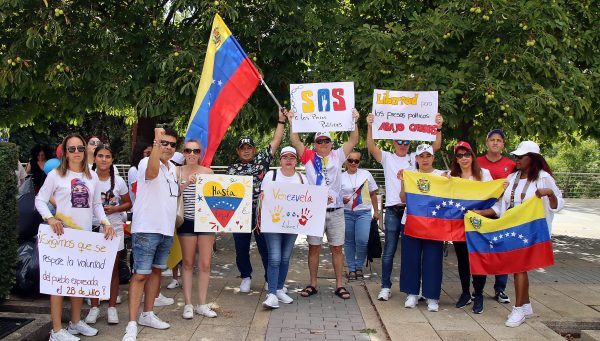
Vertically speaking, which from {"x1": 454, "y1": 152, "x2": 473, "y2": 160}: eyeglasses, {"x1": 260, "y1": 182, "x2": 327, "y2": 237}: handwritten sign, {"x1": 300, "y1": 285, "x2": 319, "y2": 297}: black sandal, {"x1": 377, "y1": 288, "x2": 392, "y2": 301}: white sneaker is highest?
{"x1": 454, "y1": 152, "x2": 473, "y2": 160}: eyeglasses

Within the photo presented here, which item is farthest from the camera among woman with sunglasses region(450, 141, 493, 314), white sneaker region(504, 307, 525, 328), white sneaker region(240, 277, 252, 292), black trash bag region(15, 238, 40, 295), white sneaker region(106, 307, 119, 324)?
white sneaker region(240, 277, 252, 292)

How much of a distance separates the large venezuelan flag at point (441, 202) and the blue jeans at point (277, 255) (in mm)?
1384

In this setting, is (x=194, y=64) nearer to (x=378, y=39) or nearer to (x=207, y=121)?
(x=207, y=121)

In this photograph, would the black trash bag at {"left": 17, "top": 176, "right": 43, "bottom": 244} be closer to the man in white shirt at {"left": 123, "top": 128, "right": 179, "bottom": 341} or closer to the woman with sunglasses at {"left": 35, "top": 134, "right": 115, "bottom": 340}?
the woman with sunglasses at {"left": 35, "top": 134, "right": 115, "bottom": 340}

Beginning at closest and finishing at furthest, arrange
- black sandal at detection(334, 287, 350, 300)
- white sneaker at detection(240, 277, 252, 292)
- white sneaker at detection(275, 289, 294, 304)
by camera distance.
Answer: white sneaker at detection(275, 289, 294, 304) → black sandal at detection(334, 287, 350, 300) → white sneaker at detection(240, 277, 252, 292)

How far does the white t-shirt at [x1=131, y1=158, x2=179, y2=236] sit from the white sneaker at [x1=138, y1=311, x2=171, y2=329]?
90 cm

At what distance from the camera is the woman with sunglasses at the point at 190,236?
6.22 meters

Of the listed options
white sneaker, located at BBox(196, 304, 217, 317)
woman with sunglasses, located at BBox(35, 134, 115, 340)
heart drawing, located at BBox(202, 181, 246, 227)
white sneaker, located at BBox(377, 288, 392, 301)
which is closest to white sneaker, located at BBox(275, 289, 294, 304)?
white sneaker, located at BBox(196, 304, 217, 317)

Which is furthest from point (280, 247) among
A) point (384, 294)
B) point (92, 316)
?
point (92, 316)

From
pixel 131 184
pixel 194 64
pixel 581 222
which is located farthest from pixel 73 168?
pixel 581 222

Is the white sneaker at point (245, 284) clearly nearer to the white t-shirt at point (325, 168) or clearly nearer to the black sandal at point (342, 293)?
the black sandal at point (342, 293)

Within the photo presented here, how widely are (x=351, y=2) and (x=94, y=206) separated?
21.5 feet

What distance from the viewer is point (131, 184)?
6.29 meters

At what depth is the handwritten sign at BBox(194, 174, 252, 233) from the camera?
6.25m
